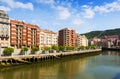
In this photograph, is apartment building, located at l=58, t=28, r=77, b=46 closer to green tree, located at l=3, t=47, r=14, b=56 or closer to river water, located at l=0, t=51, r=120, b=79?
river water, located at l=0, t=51, r=120, b=79

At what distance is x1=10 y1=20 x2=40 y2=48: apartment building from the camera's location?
363 ft

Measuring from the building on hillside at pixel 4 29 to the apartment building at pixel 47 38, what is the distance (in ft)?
150

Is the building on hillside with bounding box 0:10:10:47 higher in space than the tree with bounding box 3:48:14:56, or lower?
higher

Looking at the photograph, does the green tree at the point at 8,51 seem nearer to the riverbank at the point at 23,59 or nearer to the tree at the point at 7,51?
the tree at the point at 7,51

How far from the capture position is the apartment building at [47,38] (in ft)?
496

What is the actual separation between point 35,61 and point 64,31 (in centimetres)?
10168

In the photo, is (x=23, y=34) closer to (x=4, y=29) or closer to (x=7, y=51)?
(x=4, y=29)

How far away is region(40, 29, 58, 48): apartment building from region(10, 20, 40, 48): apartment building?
17.4 m

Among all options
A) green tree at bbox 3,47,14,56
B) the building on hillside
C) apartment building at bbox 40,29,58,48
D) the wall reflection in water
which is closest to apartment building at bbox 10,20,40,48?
the building on hillside

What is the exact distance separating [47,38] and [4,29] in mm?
59430

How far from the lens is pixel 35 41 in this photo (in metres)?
132

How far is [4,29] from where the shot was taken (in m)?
103

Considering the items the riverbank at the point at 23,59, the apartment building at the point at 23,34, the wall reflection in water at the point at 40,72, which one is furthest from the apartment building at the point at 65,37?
the wall reflection in water at the point at 40,72

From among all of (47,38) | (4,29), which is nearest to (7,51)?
(4,29)
